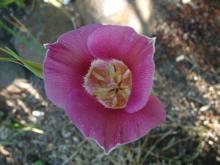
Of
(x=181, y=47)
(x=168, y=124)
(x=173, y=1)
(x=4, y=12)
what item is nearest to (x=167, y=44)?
(x=181, y=47)

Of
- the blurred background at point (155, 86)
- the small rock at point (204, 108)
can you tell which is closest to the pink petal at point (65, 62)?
the blurred background at point (155, 86)

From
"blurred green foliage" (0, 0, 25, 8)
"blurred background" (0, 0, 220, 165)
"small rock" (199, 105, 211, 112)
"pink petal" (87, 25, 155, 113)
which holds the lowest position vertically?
"small rock" (199, 105, 211, 112)

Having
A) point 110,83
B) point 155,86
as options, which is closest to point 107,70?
point 110,83

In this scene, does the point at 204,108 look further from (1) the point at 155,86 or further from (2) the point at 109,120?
(2) the point at 109,120

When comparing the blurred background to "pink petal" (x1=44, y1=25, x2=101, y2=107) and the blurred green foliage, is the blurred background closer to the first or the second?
the blurred green foliage

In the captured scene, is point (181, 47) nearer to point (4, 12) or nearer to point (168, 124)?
point (168, 124)

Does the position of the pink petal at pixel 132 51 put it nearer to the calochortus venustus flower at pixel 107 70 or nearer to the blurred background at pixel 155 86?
the calochortus venustus flower at pixel 107 70

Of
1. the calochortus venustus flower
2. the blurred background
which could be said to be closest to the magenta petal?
the calochortus venustus flower

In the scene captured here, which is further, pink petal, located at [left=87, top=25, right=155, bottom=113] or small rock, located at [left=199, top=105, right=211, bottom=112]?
small rock, located at [left=199, top=105, right=211, bottom=112]
